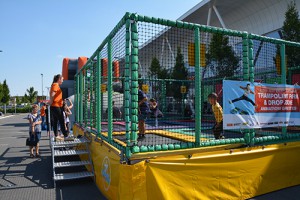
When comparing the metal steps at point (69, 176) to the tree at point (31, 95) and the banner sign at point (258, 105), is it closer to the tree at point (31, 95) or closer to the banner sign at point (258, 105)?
the banner sign at point (258, 105)

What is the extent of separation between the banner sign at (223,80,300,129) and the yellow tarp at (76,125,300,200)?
0.45 metres

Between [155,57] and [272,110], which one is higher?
[155,57]

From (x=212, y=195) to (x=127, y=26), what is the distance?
279 centimetres

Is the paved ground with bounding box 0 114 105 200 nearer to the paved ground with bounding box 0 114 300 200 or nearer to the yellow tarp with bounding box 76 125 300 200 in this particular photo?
the paved ground with bounding box 0 114 300 200

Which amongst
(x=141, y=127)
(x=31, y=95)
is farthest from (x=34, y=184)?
(x=31, y=95)

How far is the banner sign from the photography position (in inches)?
163

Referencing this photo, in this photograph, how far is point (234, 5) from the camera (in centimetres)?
2455

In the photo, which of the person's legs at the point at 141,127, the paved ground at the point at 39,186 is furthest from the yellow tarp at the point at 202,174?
the person's legs at the point at 141,127

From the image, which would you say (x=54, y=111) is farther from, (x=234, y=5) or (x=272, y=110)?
(x=234, y=5)

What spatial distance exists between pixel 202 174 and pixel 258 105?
1.62 m

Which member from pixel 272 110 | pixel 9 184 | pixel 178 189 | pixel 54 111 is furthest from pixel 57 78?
pixel 272 110

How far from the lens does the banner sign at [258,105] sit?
4145mm

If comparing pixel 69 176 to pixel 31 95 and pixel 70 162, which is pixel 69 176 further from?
pixel 31 95

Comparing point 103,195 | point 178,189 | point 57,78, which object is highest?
point 57,78
